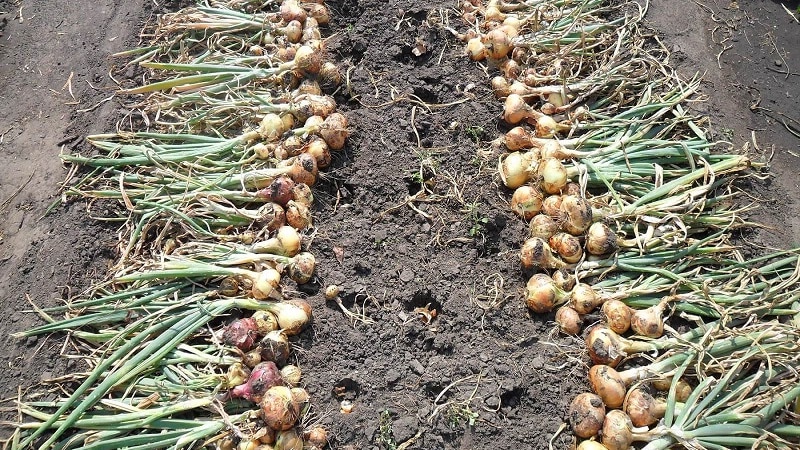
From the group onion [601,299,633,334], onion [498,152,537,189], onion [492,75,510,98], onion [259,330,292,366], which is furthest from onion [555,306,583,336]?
onion [492,75,510,98]

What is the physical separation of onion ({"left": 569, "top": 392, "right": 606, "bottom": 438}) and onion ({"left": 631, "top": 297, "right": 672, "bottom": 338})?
412mm

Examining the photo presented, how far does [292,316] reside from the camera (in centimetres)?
255

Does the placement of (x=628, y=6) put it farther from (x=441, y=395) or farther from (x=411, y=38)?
(x=441, y=395)

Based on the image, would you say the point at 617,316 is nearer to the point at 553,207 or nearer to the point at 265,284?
the point at 553,207

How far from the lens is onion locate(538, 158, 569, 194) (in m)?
2.89

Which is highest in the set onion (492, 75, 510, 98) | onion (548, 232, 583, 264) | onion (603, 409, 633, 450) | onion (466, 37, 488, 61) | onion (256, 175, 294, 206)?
onion (466, 37, 488, 61)

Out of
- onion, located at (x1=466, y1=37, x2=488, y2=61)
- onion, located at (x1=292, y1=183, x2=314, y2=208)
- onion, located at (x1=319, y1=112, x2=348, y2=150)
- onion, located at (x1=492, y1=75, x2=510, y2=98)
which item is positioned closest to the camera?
onion, located at (x1=292, y1=183, x2=314, y2=208)

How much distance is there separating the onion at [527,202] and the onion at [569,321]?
59cm

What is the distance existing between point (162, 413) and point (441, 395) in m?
1.19

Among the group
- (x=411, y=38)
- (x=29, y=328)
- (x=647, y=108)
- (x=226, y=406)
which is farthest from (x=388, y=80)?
(x=29, y=328)

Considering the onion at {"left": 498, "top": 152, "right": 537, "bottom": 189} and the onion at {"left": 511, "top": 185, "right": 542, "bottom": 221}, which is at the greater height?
the onion at {"left": 498, "top": 152, "right": 537, "bottom": 189}

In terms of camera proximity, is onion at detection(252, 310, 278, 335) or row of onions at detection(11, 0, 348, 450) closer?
row of onions at detection(11, 0, 348, 450)

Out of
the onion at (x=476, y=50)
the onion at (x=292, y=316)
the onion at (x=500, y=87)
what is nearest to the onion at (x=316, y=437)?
the onion at (x=292, y=316)

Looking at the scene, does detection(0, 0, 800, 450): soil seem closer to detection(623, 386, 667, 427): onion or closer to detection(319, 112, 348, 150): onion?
detection(319, 112, 348, 150): onion
